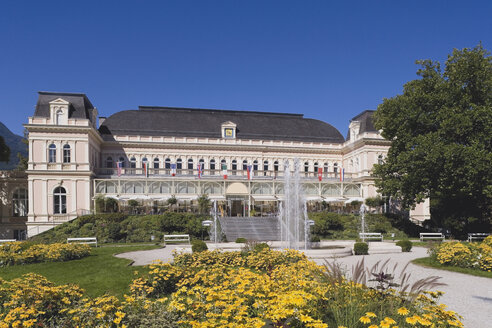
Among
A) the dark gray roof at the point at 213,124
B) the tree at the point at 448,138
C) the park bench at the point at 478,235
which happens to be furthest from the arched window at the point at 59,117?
the park bench at the point at 478,235

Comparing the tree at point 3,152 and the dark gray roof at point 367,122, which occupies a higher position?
the dark gray roof at point 367,122

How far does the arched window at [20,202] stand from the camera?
130 feet

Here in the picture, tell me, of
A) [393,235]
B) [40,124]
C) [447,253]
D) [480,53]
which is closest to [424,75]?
[480,53]

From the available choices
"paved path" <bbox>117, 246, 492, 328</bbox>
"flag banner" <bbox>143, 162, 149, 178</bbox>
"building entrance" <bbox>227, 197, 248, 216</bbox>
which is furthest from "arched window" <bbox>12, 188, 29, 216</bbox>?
"paved path" <bbox>117, 246, 492, 328</bbox>

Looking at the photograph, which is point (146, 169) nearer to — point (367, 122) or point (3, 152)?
point (3, 152)

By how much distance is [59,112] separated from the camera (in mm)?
38375

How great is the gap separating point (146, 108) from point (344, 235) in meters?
31.7

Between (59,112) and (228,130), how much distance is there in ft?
64.9

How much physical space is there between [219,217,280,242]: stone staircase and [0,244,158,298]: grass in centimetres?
1410

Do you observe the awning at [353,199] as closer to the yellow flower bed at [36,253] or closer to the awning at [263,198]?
the awning at [263,198]

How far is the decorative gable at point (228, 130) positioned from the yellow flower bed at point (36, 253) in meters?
31.5

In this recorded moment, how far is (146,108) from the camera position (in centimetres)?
5009

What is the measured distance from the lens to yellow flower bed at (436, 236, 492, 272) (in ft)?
47.0

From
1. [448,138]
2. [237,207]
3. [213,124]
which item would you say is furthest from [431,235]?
[213,124]
